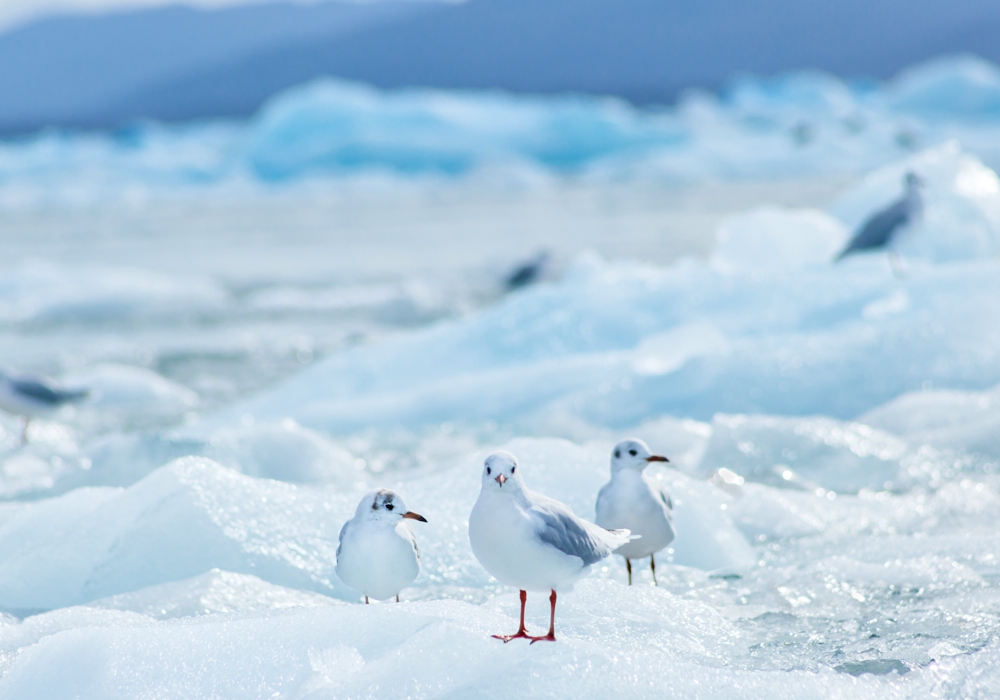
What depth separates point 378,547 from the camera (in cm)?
221

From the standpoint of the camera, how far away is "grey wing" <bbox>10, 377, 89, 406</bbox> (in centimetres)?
485

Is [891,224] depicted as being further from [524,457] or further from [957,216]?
[524,457]

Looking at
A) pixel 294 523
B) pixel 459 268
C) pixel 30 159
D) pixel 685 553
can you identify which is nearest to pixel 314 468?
pixel 294 523

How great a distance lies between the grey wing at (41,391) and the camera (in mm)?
4849

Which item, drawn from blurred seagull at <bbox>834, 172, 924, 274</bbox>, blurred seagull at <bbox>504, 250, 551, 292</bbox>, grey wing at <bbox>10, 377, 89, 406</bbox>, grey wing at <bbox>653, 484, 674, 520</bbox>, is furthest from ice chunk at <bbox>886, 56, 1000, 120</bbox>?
grey wing at <bbox>653, 484, 674, 520</bbox>

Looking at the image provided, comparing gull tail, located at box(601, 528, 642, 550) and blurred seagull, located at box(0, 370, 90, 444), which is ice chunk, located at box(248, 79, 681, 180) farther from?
gull tail, located at box(601, 528, 642, 550)

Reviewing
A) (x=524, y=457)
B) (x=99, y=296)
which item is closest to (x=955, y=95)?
(x=99, y=296)

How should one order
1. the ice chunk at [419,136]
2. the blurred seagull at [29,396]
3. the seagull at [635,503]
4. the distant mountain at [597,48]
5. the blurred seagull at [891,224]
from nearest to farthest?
the seagull at [635,503], the blurred seagull at [29,396], the blurred seagull at [891,224], the ice chunk at [419,136], the distant mountain at [597,48]

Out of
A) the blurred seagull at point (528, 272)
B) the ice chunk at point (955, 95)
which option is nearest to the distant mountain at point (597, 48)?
the ice chunk at point (955, 95)

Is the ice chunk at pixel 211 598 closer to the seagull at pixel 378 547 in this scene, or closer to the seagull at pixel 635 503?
the seagull at pixel 378 547

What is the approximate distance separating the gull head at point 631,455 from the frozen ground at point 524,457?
277mm

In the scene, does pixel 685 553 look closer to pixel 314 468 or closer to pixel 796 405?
pixel 314 468

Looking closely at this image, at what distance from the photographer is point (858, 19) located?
62.1m

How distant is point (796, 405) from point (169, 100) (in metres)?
71.1
